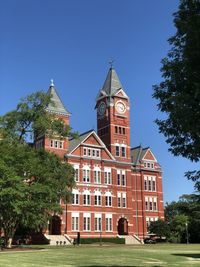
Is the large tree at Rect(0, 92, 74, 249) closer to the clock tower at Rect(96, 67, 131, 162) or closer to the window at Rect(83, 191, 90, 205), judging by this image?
the window at Rect(83, 191, 90, 205)

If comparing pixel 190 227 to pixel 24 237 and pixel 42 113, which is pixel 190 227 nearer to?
pixel 24 237

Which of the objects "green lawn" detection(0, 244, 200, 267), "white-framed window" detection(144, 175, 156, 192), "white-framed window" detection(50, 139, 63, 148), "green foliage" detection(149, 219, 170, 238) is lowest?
"green lawn" detection(0, 244, 200, 267)

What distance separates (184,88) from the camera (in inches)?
495

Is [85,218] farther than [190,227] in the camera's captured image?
No

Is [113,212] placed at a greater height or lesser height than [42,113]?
lesser

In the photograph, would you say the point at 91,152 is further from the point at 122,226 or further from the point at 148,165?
the point at 122,226

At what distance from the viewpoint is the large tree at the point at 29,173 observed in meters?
41.7

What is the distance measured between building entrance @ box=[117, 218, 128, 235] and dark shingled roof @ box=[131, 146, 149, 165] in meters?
11.5

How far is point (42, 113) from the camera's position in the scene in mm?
51812

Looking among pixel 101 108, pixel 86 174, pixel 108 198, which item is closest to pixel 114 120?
pixel 101 108

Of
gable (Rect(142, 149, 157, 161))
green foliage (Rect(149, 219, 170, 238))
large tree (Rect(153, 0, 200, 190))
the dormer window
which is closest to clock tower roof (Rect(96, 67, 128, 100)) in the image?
gable (Rect(142, 149, 157, 161))

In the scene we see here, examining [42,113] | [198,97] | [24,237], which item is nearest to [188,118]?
[198,97]

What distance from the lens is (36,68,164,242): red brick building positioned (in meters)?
71.4

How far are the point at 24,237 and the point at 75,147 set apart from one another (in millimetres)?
17384
